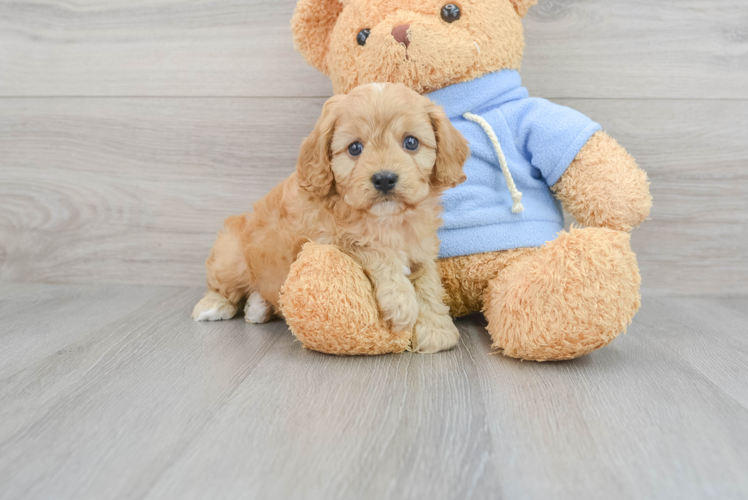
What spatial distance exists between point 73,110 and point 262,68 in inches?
27.7

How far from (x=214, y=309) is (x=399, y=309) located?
657 mm

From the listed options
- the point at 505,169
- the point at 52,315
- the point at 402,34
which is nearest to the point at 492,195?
the point at 505,169

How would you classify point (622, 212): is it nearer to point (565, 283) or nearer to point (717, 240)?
point (565, 283)

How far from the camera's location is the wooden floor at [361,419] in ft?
2.48

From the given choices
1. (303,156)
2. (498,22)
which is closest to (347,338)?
(303,156)

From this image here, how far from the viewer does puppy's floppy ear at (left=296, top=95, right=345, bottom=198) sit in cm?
115

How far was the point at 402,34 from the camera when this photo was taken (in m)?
1.28

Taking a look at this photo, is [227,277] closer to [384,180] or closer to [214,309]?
[214,309]

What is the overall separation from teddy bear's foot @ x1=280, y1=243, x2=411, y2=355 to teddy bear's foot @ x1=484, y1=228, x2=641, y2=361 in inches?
10.7

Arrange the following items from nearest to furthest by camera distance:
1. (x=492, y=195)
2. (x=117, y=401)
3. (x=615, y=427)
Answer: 1. (x=615, y=427)
2. (x=117, y=401)
3. (x=492, y=195)

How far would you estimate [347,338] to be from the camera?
1181 mm

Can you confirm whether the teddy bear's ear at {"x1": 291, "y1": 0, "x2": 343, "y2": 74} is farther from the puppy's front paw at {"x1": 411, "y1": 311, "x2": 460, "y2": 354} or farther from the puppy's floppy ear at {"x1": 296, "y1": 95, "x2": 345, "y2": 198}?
the puppy's front paw at {"x1": 411, "y1": 311, "x2": 460, "y2": 354}

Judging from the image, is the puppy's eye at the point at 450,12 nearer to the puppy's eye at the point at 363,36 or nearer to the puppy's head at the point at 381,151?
the puppy's eye at the point at 363,36

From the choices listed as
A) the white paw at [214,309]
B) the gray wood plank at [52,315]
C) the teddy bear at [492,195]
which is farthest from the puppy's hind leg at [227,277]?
the teddy bear at [492,195]
